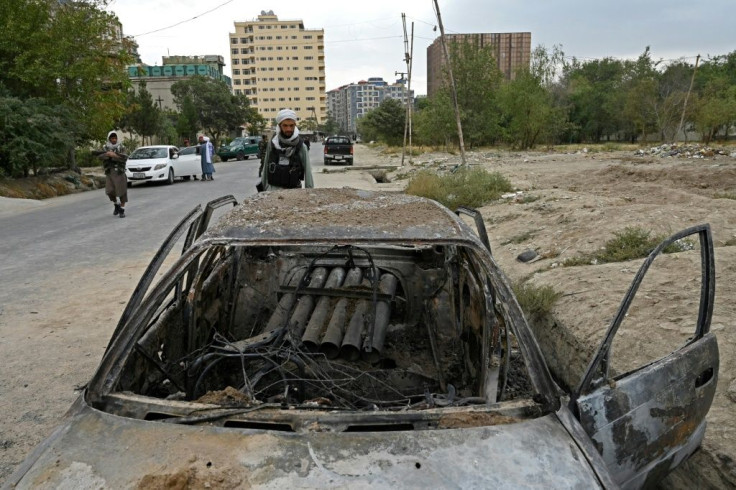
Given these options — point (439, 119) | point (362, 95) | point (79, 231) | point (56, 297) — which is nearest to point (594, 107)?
point (439, 119)

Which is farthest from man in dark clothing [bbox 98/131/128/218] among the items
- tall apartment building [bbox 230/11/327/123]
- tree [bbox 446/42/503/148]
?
tall apartment building [bbox 230/11/327/123]

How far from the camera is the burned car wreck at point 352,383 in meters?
1.63

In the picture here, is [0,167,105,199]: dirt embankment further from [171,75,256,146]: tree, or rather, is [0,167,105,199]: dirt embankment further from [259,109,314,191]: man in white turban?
[171,75,256,146]: tree

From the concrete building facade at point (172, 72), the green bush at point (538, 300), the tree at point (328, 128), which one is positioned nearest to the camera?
the green bush at point (538, 300)

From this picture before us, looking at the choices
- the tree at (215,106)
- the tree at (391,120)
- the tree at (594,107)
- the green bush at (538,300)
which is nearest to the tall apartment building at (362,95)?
the tree at (594,107)

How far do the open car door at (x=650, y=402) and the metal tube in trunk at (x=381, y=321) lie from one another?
4.58ft

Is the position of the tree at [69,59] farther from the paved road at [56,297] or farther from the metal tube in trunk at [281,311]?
the metal tube in trunk at [281,311]

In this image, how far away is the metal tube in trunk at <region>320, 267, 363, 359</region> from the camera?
3115 mm

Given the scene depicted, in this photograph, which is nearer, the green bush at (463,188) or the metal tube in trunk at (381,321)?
the metal tube in trunk at (381,321)

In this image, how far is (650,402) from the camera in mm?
2080

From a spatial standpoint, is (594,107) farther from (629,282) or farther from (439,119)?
(629,282)

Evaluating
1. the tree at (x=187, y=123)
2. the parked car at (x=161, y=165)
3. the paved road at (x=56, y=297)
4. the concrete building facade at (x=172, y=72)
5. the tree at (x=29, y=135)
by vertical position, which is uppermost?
the concrete building facade at (x=172, y=72)

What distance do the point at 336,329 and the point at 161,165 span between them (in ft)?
57.4

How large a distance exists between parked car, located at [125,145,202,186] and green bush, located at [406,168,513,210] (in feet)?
32.3
